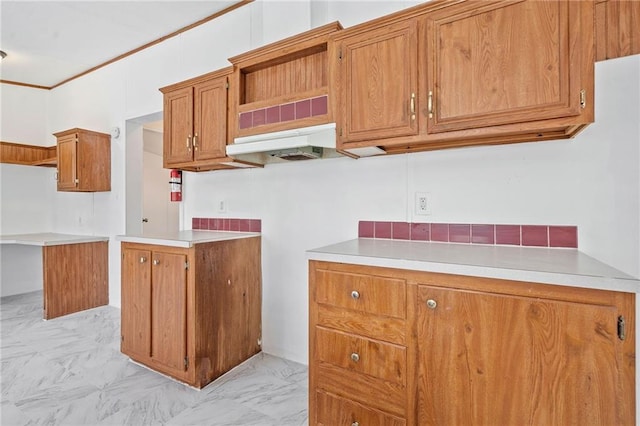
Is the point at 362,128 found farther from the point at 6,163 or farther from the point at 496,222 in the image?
the point at 6,163

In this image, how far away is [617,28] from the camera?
1.33 meters

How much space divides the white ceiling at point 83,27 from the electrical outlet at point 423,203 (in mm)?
2236

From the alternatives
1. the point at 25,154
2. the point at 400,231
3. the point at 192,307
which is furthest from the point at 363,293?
the point at 25,154

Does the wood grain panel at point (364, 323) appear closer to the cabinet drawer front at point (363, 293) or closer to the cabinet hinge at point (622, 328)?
the cabinet drawer front at point (363, 293)

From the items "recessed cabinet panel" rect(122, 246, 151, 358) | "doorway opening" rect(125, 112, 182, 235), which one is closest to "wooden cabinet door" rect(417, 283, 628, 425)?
"recessed cabinet panel" rect(122, 246, 151, 358)

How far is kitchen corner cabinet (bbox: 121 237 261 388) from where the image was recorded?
2025 millimetres

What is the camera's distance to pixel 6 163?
166 inches

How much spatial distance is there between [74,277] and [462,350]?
4093 millimetres

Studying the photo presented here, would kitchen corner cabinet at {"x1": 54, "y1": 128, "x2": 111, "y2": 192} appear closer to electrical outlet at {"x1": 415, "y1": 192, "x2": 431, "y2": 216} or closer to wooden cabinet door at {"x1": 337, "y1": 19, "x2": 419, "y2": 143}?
wooden cabinet door at {"x1": 337, "y1": 19, "x2": 419, "y2": 143}

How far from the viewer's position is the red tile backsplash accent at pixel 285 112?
191 centimetres

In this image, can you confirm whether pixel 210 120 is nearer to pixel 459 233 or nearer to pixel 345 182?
pixel 345 182

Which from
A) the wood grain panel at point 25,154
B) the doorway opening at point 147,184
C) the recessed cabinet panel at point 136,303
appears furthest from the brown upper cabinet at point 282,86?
the wood grain panel at point 25,154

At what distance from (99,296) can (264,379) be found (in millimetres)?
2799

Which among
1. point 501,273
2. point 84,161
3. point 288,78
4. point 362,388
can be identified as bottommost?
point 362,388
